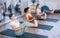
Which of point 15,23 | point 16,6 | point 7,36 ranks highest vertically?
point 16,6

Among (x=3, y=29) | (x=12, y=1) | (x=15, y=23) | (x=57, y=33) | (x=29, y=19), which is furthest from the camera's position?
(x=12, y=1)

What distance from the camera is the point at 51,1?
311 inches

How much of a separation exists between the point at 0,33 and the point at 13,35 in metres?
0.55

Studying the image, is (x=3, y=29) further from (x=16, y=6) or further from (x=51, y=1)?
(x=51, y=1)

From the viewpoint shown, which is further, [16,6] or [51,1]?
[51,1]

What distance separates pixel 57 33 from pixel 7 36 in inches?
70.1

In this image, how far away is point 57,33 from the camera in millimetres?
4293

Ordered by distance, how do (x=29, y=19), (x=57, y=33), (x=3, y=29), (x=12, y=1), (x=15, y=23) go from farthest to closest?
(x=12, y=1), (x=29, y=19), (x=3, y=29), (x=57, y=33), (x=15, y=23)

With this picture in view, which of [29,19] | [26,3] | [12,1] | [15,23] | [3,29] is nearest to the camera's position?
[15,23]

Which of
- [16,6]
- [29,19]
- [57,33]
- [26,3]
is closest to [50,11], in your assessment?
[26,3]

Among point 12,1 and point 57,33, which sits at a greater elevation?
point 12,1

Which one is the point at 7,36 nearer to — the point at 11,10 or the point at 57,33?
the point at 57,33

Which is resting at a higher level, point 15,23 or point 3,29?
point 15,23

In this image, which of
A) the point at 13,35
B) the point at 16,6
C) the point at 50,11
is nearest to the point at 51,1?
the point at 50,11
